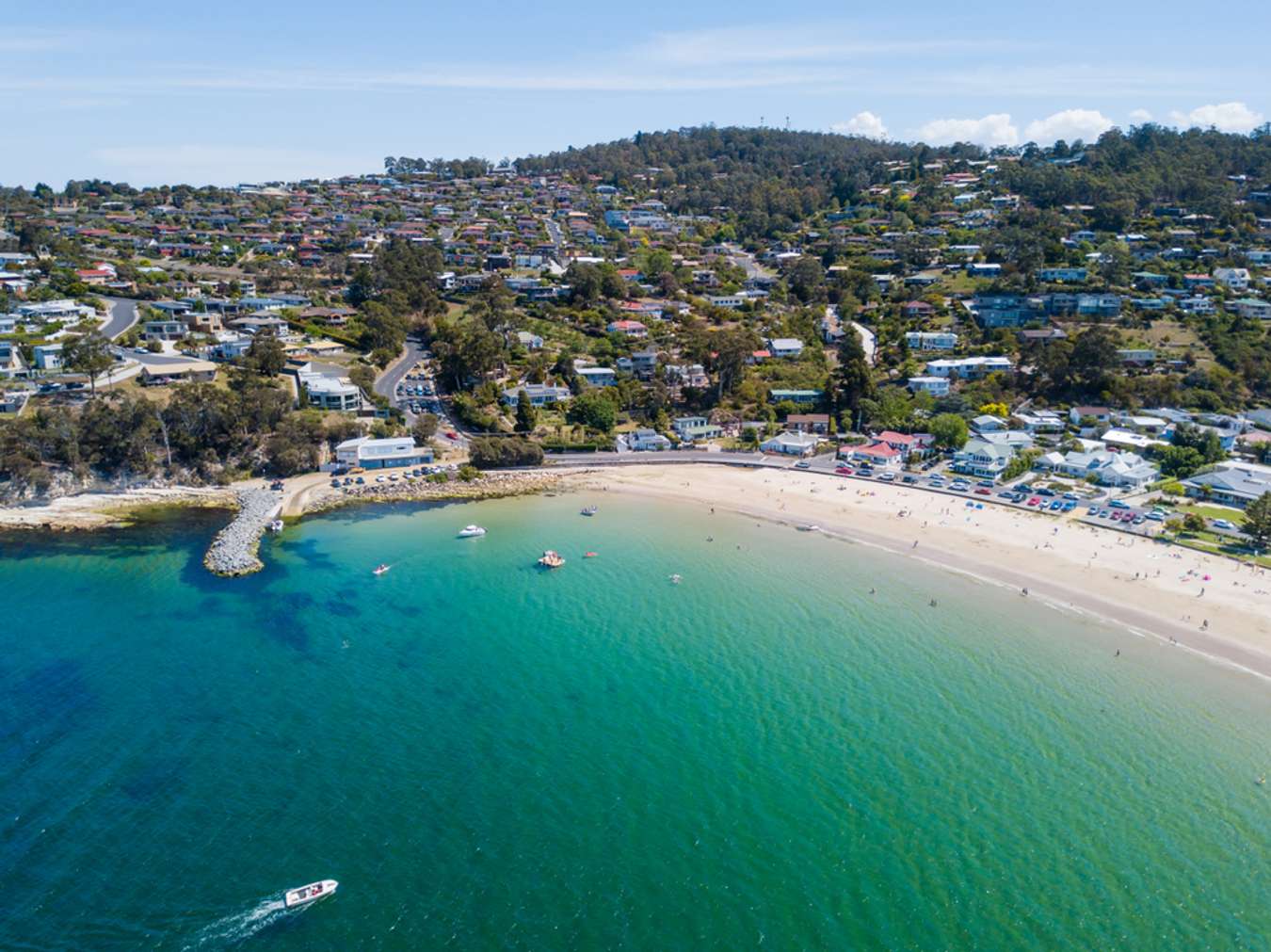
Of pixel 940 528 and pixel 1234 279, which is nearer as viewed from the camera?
pixel 940 528

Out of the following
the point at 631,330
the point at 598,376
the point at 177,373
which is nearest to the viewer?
the point at 177,373

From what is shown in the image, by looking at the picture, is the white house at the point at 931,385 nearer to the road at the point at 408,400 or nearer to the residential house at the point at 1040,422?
the residential house at the point at 1040,422

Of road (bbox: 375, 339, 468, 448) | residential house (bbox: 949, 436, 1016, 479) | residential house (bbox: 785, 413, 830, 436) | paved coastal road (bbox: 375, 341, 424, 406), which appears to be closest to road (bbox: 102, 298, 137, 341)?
paved coastal road (bbox: 375, 341, 424, 406)

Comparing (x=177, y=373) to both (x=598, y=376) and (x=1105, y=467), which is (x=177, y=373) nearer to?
(x=598, y=376)

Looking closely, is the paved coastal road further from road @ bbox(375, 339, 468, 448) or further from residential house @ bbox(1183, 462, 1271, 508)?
residential house @ bbox(1183, 462, 1271, 508)

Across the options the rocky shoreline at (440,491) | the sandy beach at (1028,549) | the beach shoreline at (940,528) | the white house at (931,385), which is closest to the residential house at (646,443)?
the beach shoreline at (940,528)

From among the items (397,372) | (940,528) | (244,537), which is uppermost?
(397,372)

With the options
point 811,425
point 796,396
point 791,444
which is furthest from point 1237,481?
point 796,396

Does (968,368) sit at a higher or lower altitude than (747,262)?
lower
